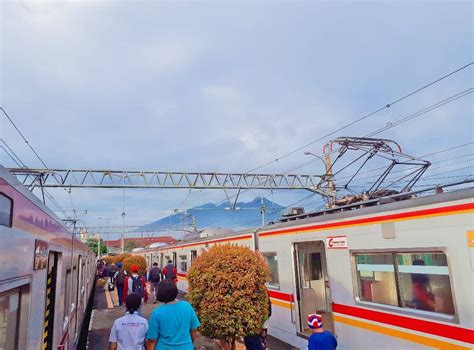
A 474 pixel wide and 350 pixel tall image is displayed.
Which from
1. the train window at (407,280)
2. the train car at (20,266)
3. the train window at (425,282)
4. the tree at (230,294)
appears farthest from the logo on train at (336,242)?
the train car at (20,266)

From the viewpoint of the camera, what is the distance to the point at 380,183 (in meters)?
7.57

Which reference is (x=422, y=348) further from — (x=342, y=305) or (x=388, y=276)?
(x=342, y=305)

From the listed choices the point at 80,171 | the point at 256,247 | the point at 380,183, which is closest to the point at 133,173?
the point at 80,171

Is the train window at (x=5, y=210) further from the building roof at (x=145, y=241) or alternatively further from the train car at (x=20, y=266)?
the building roof at (x=145, y=241)

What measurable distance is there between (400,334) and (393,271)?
2.63 feet

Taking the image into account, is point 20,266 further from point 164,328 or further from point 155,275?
point 155,275

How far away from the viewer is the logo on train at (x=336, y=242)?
6168 millimetres

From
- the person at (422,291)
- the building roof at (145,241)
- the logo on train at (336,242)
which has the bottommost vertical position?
the person at (422,291)

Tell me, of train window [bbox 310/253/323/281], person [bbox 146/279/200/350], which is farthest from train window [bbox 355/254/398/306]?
person [bbox 146/279/200/350]

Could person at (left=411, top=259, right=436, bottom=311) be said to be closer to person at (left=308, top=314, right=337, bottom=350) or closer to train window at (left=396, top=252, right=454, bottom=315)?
train window at (left=396, top=252, right=454, bottom=315)

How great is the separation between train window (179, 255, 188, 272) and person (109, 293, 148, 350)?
1274cm

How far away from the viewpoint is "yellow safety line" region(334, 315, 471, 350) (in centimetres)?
436

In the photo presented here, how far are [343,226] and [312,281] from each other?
8.55 ft

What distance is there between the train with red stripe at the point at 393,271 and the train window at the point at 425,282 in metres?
0.01
